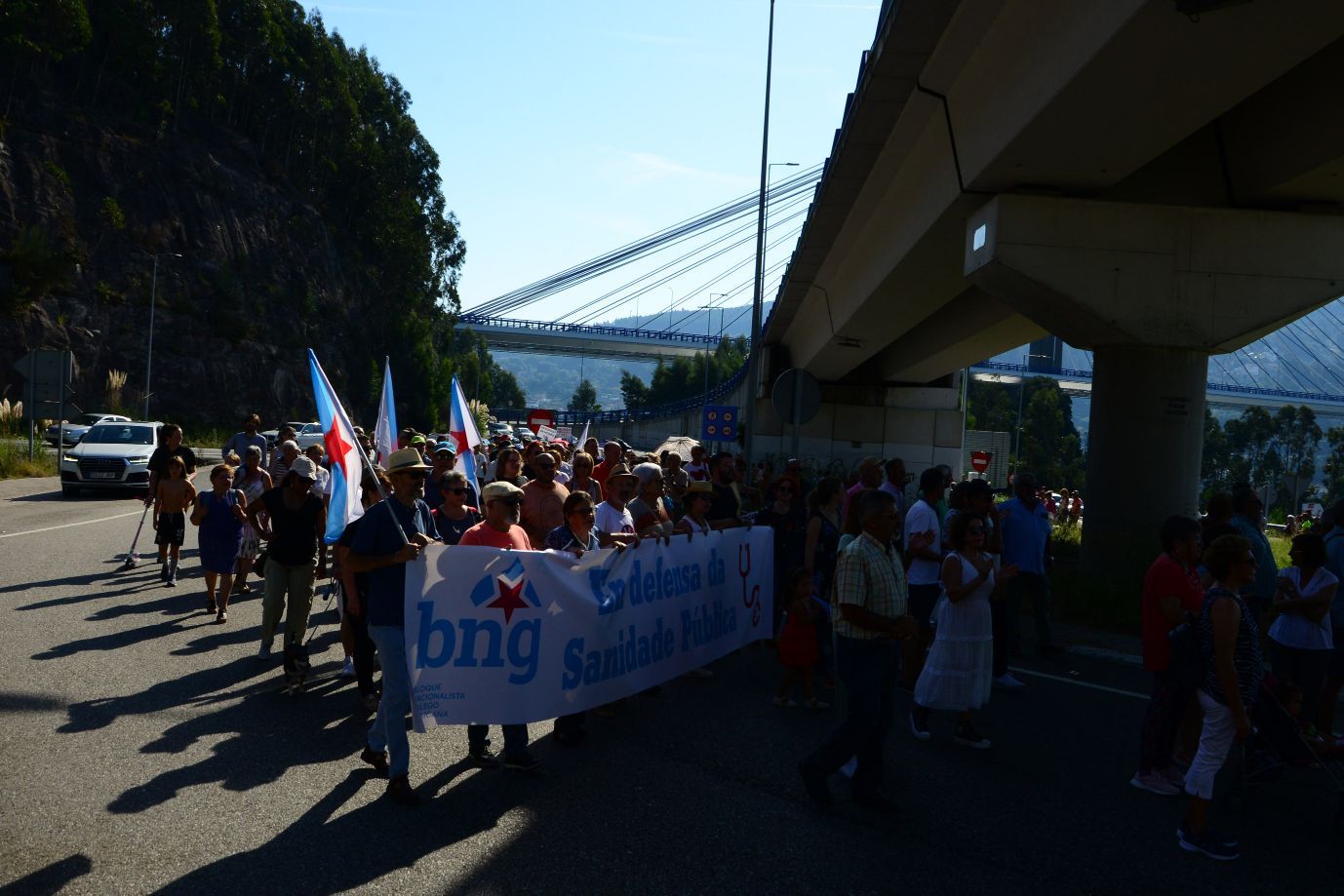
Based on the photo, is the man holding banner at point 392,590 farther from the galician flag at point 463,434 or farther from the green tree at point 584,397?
the green tree at point 584,397

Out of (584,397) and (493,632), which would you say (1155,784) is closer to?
(493,632)

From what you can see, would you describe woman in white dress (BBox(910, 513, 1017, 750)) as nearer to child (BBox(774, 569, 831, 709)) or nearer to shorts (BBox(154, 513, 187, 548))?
child (BBox(774, 569, 831, 709))

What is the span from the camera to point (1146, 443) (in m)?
14.4

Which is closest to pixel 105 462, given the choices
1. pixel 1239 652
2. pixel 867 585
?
pixel 867 585

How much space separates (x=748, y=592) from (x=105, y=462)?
63.6 ft

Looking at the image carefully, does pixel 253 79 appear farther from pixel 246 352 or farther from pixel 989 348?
pixel 989 348

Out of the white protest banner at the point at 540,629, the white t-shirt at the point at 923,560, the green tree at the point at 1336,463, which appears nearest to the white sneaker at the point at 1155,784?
the white t-shirt at the point at 923,560

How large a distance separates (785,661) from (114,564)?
965 centimetres

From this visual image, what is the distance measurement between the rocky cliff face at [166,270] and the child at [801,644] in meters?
46.8

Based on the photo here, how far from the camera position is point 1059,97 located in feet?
33.5

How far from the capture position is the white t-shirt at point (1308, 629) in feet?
24.7

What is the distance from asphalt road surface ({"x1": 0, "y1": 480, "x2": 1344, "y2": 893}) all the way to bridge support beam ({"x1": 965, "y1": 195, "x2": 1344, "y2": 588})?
19.1ft

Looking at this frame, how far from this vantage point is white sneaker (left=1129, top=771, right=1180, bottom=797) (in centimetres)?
696

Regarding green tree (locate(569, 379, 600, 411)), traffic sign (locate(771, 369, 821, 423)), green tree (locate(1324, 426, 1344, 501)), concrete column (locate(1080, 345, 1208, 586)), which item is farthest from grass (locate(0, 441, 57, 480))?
green tree (locate(569, 379, 600, 411))
